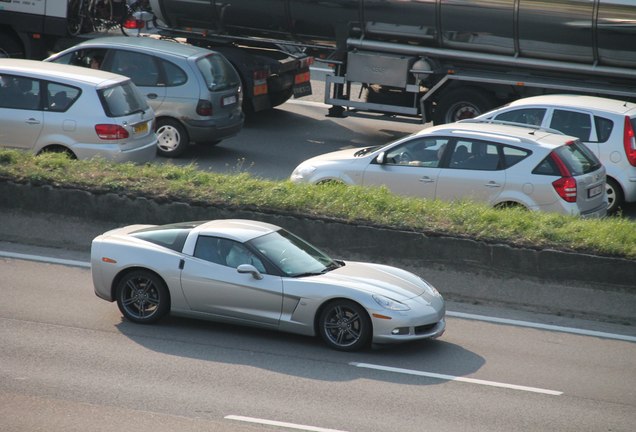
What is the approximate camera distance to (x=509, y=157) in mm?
13109

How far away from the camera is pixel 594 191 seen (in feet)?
43.8

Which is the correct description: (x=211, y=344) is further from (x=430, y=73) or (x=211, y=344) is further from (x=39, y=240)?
→ (x=430, y=73)

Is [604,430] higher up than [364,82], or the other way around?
[364,82]

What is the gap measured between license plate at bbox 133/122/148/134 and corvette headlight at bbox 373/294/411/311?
6.51 m

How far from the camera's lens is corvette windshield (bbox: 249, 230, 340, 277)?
10.0 meters

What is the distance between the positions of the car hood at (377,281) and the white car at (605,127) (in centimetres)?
574

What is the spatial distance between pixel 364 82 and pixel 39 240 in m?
8.67

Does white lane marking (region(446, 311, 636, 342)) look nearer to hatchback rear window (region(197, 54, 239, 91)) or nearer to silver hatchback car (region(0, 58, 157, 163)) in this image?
silver hatchback car (region(0, 58, 157, 163))

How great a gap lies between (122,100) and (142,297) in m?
5.37

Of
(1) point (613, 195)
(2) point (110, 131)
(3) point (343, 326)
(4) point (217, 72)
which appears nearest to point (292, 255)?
(3) point (343, 326)

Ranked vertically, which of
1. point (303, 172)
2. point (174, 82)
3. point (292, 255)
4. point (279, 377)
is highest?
point (174, 82)

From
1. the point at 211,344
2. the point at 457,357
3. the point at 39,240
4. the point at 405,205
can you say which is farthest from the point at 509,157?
the point at 39,240

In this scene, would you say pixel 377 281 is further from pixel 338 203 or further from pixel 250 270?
pixel 338 203

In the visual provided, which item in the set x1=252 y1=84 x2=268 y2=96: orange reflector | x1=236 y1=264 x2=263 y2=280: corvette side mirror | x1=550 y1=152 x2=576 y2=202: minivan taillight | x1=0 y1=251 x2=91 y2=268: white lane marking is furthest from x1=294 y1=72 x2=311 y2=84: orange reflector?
x1=236 y1=264 x2=263 y2=280: corvette side mirror
